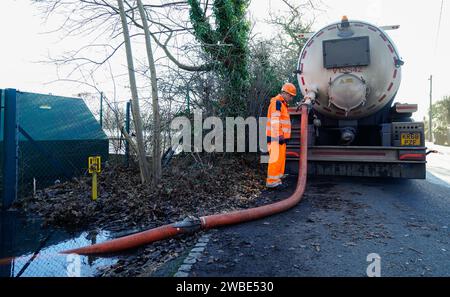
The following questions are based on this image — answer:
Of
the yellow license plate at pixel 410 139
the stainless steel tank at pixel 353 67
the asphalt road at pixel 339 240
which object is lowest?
the asphalt road at pixel 339 240

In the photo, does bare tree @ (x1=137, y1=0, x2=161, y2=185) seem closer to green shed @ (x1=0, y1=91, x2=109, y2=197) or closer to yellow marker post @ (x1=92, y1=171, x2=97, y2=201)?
yellow marker post @ (x1=92, y1=171, x2=97, y2=201)

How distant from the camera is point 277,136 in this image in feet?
17.3

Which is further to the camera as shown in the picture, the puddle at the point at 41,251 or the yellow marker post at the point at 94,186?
the yellow marker post at the point at 94,186

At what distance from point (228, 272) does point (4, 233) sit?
2938 millimetres

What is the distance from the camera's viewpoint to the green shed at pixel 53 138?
18.9 ft

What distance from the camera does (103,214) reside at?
14.1 feet

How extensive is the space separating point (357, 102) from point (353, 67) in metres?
0.62

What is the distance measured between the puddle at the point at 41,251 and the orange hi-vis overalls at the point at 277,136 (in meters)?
2.84

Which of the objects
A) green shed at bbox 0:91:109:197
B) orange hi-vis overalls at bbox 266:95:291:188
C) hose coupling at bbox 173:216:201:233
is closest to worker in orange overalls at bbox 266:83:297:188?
orange hi-vis overalls at bbox 266:95:291:188

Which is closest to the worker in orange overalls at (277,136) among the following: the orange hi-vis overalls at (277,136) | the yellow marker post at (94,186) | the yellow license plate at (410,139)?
the orange hi-vis overalls at (277,136)

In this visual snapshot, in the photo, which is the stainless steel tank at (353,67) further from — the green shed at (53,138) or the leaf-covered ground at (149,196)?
the green shed at (53,138)

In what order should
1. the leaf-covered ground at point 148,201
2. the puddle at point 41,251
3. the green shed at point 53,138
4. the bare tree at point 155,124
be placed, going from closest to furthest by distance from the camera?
the puddle at point 41,251, the leaf-covered ground at point 148,201, the bare tree at point 155,124, the green shed at point 53,138

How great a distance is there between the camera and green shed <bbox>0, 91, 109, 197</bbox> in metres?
5.76
